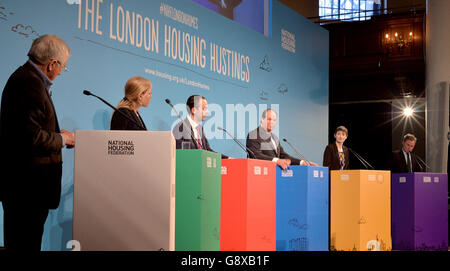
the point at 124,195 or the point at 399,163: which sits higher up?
the point at 399,163

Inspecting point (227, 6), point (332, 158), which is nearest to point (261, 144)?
point (332, 158)

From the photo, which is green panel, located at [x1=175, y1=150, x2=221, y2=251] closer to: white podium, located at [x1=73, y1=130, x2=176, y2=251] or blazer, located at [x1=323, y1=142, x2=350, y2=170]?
white podium, located at [x1=73, y1=130, x2=176, y2=251]

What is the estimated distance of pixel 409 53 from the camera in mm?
10141

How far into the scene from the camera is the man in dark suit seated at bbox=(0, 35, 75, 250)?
228 cm

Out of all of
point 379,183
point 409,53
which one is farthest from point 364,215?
point 409,53

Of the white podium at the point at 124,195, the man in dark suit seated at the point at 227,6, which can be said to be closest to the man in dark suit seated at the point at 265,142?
the man in dark suit seated at the point at 227,6

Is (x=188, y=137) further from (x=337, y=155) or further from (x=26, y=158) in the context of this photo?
(x=337, y=155)

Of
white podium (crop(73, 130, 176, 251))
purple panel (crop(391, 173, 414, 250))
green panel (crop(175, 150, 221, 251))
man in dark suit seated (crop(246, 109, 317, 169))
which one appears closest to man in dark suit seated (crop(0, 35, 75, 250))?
white podium (crop(73, 130, 176, 251))

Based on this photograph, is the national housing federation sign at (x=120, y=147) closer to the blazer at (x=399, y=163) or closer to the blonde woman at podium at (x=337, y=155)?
the blonde woman at podium at (x=337, y=155)

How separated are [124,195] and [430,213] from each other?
4.17 meters

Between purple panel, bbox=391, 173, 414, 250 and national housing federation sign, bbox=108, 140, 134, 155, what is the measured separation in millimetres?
3916

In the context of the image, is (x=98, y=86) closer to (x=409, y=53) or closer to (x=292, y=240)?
(x=292, y=240)

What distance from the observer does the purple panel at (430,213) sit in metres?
5.46

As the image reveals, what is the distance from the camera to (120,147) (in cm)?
238
